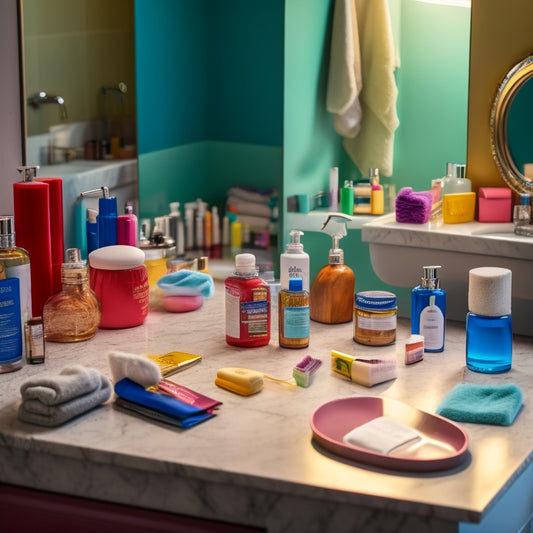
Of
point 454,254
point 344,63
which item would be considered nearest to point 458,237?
point 454,254

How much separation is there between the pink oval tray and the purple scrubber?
752 mm

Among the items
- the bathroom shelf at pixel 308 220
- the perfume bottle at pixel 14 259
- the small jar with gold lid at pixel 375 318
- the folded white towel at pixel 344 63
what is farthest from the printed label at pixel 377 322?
the folded white towel at pixel 344 63

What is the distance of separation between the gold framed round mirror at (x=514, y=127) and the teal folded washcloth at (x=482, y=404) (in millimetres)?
764

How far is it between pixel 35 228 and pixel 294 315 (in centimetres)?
67

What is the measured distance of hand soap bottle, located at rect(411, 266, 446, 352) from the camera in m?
2.17

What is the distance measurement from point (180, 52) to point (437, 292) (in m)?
1.82

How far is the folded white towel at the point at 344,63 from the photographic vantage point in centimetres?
378

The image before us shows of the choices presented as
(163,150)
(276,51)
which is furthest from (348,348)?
(276,51)

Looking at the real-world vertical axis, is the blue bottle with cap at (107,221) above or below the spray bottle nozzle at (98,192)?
below

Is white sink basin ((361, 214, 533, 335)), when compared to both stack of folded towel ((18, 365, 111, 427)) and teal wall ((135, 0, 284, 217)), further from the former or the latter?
teal wall ((135, 0, 284, 217))

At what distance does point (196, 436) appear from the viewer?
1704 millimetres

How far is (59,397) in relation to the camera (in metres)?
1.75

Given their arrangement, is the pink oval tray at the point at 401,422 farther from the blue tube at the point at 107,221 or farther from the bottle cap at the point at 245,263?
the blue tube at the point at 107,221

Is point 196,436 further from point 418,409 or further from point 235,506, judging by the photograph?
point 418,409
